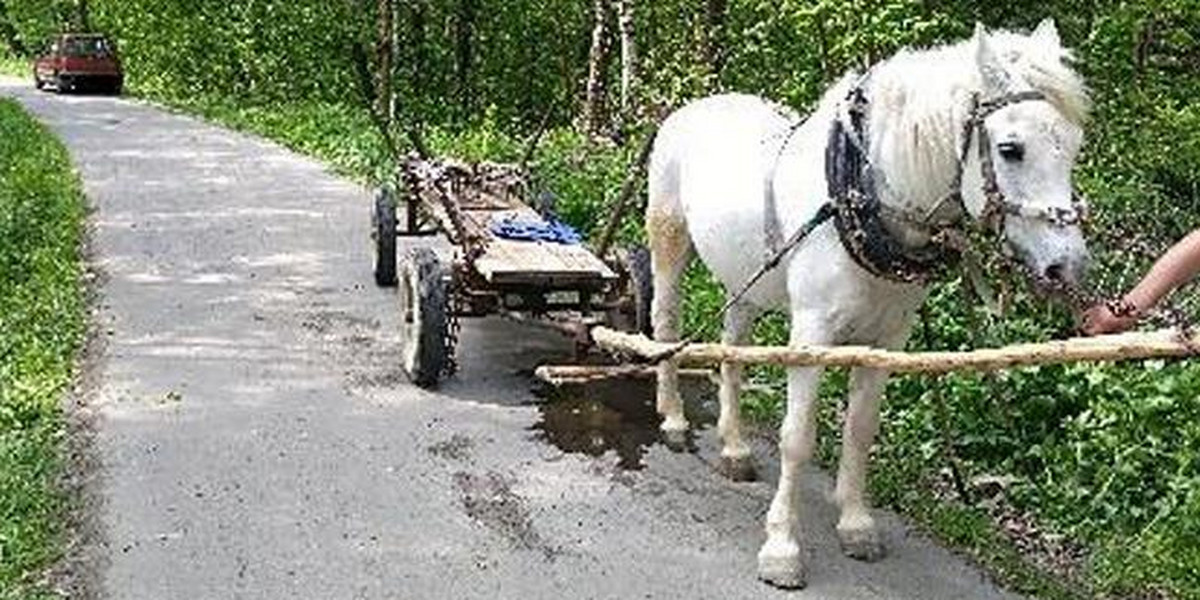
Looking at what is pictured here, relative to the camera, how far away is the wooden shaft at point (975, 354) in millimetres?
3611

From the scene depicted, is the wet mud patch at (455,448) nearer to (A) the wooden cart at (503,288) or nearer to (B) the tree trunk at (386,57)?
(A) the wooden cart at (503,288)

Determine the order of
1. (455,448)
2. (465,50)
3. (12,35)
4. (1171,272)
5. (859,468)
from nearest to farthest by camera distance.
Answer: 1. (1171,272)
2. (859,468)
3. (455,448)
4. (465,50)
5. (12,35)

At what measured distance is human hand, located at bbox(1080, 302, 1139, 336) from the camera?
151 inches

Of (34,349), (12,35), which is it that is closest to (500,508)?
(34,349)

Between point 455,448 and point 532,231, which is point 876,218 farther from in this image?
point 532,231

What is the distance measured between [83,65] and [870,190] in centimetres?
3399

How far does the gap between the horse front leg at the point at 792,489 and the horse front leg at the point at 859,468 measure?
31 centimetres

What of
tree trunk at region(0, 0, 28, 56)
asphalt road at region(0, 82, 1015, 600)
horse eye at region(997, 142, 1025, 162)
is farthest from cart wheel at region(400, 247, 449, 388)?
tree trunk at region(0, 0, 28, 56)

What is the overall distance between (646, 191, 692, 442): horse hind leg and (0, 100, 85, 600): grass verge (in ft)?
10.2

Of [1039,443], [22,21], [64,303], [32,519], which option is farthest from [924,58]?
[22,21]

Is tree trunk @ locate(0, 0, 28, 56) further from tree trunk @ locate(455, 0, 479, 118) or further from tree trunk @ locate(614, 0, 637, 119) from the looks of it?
tree trunk @ locate(614, 0, 637, 119)

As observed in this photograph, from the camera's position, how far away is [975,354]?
13.5 ft

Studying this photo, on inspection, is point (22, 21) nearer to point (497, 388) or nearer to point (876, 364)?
point (497, 388)

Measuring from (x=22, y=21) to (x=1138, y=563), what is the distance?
5245cm
